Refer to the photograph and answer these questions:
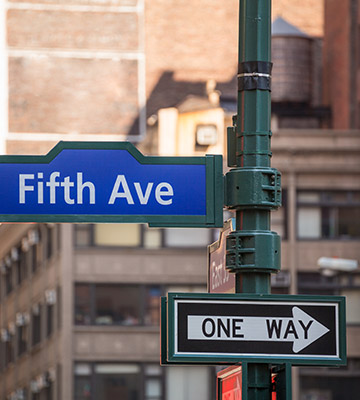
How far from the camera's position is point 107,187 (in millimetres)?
7746

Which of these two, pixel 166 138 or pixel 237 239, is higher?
pixel 166 138

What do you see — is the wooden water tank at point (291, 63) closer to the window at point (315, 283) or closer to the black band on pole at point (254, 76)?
the window at point (315, 283)

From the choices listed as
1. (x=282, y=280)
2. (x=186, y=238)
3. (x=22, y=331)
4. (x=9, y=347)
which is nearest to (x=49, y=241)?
(x=186, y=238)

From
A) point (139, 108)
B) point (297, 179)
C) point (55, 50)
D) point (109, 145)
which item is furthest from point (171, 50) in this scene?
point (109, 145)

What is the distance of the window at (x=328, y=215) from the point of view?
5191 centimetres

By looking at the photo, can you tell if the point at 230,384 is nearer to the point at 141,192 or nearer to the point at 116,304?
the point at 141,192

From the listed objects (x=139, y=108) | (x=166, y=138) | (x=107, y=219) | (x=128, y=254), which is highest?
(x=139, y=108)

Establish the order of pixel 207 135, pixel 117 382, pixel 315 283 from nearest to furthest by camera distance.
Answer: pixel 117 382
pixel 315 283
pixel 207 135

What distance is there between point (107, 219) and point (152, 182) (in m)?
0.35

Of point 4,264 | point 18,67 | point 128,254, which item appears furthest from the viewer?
point 18,67

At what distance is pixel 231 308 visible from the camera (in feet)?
24.5

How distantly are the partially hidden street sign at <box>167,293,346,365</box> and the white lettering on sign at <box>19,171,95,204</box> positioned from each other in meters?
0.86

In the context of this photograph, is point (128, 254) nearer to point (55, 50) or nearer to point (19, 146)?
point (19, 146)

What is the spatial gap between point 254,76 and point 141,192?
3.31 ft
